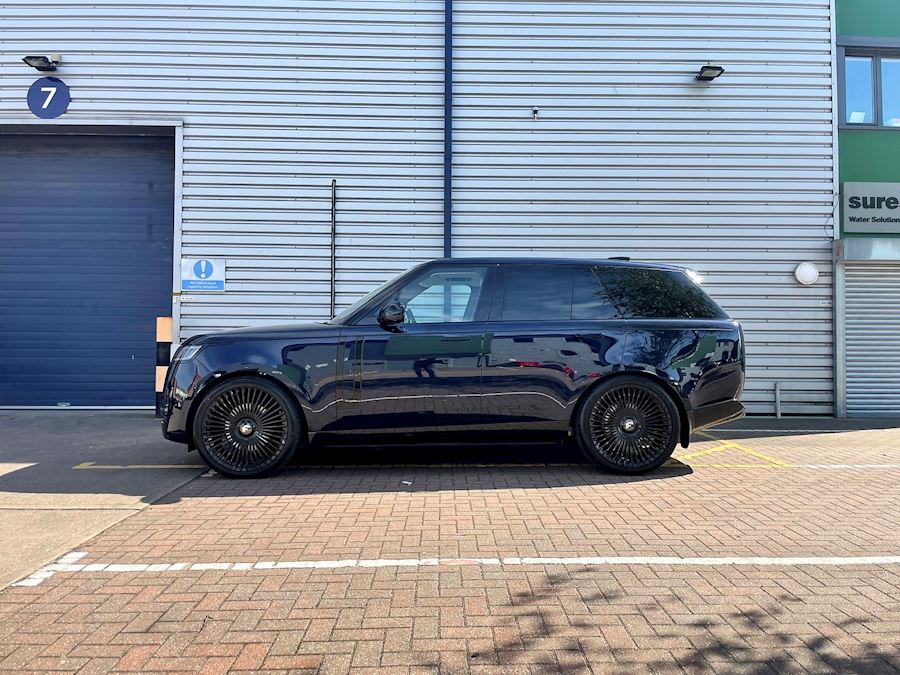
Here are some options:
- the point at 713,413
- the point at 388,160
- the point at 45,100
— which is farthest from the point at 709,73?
the point at 45,100

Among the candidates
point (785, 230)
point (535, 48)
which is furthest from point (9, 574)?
point (785, 230)

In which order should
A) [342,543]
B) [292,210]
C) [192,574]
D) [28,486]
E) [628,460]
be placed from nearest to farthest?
[192,574] → [342,543] → [28,486] → [628,460] → [292,210]

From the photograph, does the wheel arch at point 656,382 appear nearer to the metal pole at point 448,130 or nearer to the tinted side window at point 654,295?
the tinted side window at point 654,295

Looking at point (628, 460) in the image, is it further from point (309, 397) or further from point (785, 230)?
point (785, 230)

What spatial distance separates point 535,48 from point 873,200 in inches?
236

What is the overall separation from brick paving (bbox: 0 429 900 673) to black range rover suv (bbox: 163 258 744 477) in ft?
1.76

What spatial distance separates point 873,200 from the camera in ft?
32.0

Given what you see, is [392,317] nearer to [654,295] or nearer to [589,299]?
[589,299]

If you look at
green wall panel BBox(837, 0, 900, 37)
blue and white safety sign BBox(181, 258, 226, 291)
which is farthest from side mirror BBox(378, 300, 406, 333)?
green wall panel BBox(837, 0, 900, 37)

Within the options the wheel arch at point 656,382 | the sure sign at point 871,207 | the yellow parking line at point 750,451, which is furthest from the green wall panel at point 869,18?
the wheel arch at point 656,382

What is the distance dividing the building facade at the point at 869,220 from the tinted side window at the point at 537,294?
6392 millimetres

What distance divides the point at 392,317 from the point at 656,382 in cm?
245

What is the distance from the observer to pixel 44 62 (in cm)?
931

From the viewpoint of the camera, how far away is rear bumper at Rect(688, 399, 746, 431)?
5445 mm
